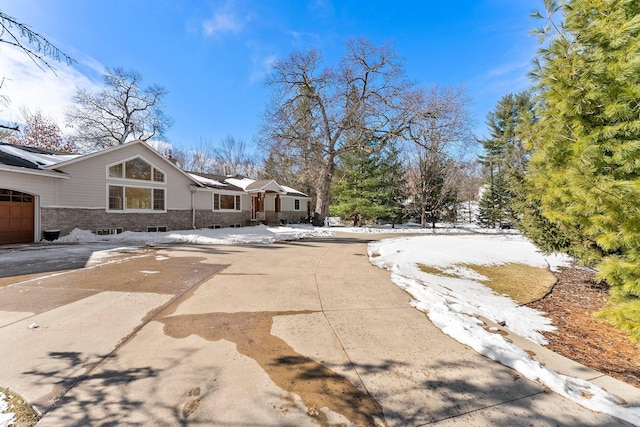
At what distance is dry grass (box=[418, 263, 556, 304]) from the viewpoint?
6.42m

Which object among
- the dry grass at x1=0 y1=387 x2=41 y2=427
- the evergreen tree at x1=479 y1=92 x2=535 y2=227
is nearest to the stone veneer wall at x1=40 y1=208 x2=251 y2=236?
the dry grass at x1=0 y1=387 x2=41 y2=427

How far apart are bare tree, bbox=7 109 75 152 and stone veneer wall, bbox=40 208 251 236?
68.9 feet

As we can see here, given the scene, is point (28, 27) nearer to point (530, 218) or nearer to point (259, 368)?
point (259, 368)

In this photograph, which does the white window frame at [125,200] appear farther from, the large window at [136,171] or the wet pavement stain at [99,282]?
the wet pavement stain at [99,282]

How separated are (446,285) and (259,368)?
4.87 meters

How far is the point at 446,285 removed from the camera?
6.20 m

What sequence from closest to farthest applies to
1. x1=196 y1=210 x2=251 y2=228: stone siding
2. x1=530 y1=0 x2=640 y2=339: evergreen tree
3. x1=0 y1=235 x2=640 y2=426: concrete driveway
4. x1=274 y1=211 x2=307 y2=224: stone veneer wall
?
1. x1=0 y1=235 x2=640 y2=426: concrete driveway
2. x1=530 y1=0 x2=640 y2=339: evergreen tree
3. x1=196 y1=210 x2=251 y2=228: stone siding
4. x1=274 y1=211 x2=307 y2=224: stone veneer wall

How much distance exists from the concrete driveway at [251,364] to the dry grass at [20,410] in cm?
6

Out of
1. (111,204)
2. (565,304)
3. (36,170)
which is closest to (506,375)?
(565,304)

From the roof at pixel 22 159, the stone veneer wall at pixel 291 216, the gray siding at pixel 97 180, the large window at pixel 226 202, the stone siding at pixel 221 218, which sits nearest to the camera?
the roof at pixel 22 159

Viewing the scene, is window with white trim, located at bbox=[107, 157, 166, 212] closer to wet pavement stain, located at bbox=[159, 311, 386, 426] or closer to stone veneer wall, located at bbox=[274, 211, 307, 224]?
stone veneer wall, located at bbox=[274, 211, 307, 224]

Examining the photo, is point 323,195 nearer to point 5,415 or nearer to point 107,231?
Result: point 107,231

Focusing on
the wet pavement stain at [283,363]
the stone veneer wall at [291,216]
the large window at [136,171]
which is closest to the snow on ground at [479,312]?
the wet pavement stain at [283,363]

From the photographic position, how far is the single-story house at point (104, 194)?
1158 centimetres
